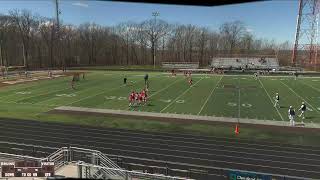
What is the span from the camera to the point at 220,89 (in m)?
41.2

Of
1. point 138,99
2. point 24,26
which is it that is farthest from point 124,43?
point 138,99

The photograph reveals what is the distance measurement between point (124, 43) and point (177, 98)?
7204 centimetres

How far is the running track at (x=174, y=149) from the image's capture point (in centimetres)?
1669

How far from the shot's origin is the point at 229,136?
21.8 m

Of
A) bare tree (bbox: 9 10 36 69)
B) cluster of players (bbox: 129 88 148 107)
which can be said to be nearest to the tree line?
bare tree (bbox: 9 10 36 69)

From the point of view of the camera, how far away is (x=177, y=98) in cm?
3491

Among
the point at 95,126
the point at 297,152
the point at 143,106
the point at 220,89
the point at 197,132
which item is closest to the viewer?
the point at 297,152

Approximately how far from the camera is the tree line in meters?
88.1

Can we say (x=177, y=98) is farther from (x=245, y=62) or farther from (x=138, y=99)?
(x=245, y=62)

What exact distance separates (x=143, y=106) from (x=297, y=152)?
15150 mm

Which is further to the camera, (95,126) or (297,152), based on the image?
(95,126)

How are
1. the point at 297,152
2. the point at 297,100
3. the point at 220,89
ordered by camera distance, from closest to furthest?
the point at 297,152 < the point at 297,100 < the point at 220,89

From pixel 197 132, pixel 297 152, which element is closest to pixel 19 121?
pixel 197 132

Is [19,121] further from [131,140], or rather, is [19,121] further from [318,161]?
[318,161]
